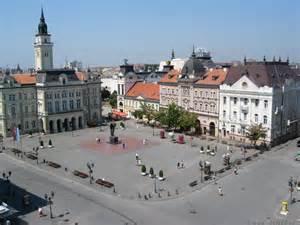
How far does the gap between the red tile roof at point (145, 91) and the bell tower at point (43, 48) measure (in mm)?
23885

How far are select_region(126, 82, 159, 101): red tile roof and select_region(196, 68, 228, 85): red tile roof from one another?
59.9 ft

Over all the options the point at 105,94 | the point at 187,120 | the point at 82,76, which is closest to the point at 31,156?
the point at 187,120

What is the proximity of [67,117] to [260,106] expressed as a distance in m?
44.2

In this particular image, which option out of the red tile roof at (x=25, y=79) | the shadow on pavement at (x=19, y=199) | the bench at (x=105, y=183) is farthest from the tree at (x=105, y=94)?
the bench at (x=105, y=183)

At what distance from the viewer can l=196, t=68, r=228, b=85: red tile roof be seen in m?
80.1

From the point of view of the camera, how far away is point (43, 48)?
3834 inches

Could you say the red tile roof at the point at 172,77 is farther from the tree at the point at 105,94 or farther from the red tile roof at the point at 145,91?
the tree at the point at 105,94

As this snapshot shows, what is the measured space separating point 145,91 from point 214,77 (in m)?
27.4

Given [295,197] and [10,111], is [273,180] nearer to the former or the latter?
[295,197]

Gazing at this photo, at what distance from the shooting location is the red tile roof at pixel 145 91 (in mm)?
101312

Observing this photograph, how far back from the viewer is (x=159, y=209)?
1625 inches

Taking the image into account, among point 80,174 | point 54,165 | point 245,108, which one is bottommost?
point 54,165

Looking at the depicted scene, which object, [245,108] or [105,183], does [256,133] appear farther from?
[105,183]

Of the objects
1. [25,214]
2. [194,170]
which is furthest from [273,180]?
[25,214]
